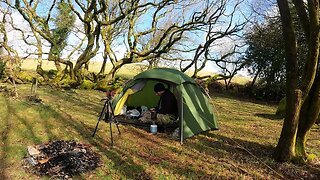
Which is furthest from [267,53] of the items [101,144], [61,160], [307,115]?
[61,160]

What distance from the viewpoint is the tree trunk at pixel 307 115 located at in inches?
219

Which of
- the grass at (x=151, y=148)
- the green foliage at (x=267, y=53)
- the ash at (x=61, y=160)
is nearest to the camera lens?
the ash at (x=61, y=160)

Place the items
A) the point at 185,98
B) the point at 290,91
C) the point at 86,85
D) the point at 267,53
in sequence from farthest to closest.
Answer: the point at 267,53 → the point at 86,85 → the point at 185,98 → the point at 290,91

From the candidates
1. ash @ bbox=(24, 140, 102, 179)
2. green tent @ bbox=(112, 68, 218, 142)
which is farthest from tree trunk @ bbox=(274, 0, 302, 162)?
ash @ bbox=(24, 140, 102, 179)

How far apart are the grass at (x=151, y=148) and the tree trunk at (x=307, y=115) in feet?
1.36

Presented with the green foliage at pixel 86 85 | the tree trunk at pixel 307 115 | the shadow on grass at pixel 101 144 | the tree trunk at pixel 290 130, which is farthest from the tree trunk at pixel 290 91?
the green foliage at pixel 86 85

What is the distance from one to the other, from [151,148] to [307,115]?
10.7ft

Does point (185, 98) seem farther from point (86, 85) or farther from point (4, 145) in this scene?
point (86, 85)

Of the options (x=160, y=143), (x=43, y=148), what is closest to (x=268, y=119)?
(x=160, y=143)

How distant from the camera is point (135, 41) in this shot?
1847cm

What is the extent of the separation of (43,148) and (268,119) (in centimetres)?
838

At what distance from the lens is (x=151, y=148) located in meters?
6.30

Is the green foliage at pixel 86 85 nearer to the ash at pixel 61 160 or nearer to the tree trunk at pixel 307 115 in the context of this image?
the ash at pixel 61 160

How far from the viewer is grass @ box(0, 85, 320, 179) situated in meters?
5.06
